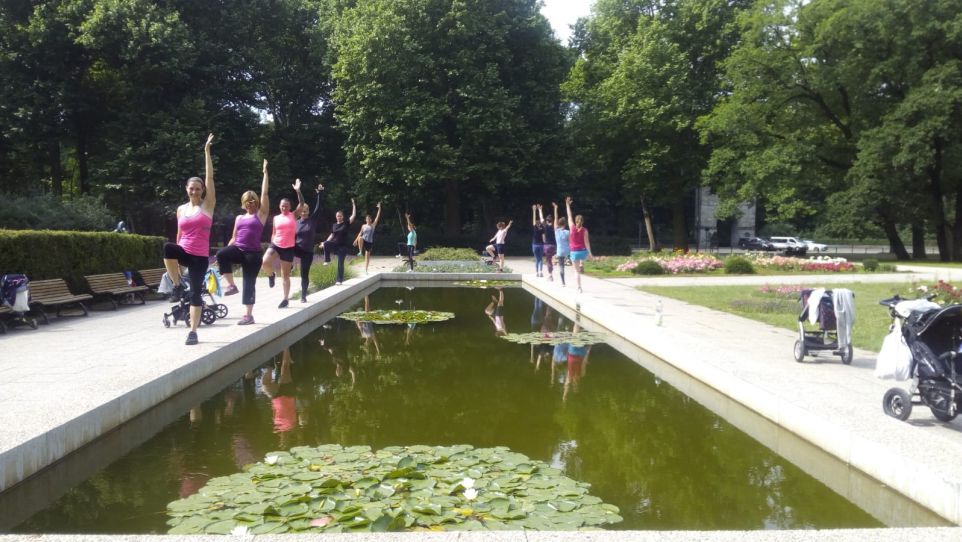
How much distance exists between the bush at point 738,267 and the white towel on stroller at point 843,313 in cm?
1827

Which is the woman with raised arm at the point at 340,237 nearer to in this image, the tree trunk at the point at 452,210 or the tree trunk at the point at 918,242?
the tree trunk at the point at 452,210

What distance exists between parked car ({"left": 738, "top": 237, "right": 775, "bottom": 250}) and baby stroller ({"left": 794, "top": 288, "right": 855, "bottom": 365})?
51.1 metres

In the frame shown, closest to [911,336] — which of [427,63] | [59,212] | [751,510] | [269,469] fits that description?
A: [751,510]

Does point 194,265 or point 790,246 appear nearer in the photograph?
point 194,265

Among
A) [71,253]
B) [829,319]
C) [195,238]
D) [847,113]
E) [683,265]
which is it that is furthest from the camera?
[847,113]

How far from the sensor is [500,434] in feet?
19.2

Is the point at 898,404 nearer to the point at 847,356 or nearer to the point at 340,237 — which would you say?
the point at 847,356

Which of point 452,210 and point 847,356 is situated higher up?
point 452,210

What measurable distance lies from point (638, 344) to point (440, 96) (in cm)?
3016

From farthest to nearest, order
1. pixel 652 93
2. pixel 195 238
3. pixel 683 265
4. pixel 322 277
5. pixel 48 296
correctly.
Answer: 1. pixel 652 93
2. pixel 683 265
3. pixel 322 277
4. pixel 48 296
5. pixel 195 238

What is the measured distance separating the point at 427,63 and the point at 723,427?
32800 millimetres

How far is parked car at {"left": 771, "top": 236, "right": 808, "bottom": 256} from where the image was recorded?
52594 mm

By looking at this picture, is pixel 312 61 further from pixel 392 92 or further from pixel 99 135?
pixel 99 135

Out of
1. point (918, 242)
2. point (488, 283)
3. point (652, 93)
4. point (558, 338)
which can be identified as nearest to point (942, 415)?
point (558, 338)
